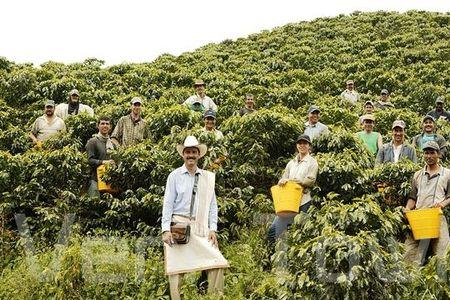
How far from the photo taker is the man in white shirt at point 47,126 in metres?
11.2

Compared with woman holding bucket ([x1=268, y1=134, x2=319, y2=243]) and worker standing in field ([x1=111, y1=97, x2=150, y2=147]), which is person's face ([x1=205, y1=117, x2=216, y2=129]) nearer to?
worker standing in field ([x1=111, y1=97, x2=150, y2=147])

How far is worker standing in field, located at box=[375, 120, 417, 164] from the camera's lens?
9.34 meters

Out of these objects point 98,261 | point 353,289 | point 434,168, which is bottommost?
point 98,261

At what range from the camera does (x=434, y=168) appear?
24.8 feet

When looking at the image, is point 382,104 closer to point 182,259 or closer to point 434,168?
point 434,168

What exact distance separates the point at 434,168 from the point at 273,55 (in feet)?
73.8

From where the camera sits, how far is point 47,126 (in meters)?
11.3

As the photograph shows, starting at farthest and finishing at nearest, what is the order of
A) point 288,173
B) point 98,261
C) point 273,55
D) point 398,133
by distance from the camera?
point 273,55 < point 398,133 < point 288,173 < point 98,261

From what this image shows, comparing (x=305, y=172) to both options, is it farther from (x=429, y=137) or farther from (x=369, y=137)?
(x=429, y=137)

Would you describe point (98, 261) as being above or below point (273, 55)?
below

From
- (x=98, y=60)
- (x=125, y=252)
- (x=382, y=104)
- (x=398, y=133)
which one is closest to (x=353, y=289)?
(x=125, y=252)

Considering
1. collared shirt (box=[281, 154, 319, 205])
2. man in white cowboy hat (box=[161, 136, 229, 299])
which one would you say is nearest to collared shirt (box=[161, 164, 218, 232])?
man in white cowboy hat (box=[161, 136, 229, 299])

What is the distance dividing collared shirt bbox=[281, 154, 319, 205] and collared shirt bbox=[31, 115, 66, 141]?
15.5 ft

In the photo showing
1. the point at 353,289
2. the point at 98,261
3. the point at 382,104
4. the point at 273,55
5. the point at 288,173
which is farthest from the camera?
the point at 273,55
